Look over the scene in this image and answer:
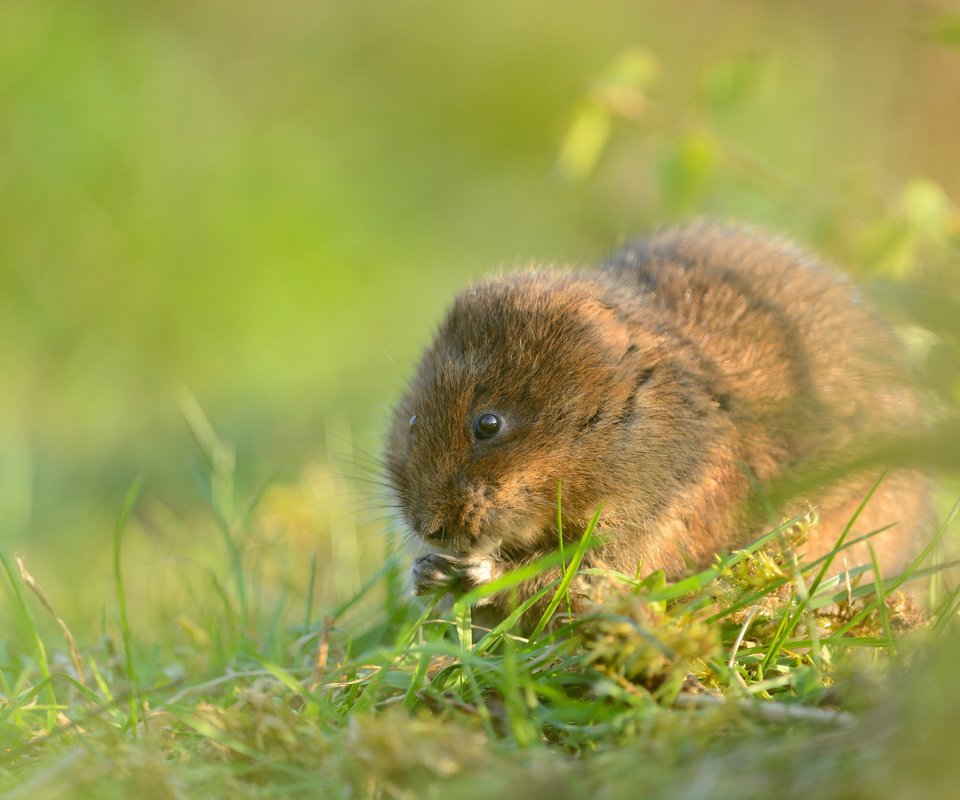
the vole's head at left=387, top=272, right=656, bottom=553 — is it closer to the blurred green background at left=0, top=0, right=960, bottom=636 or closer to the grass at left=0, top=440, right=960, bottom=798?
the grass at left=0, top=440, right=960, bottom=798

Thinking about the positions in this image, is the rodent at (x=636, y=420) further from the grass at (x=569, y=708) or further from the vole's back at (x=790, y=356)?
the grass at (x=569, y=708)

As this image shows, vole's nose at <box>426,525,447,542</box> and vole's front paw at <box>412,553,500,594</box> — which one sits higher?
vole's nose at <box>426,525,447,542</box>

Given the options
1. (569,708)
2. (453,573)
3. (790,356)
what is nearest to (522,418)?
(453,573)

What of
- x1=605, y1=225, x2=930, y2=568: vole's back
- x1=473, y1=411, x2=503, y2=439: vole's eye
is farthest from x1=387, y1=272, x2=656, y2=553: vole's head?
x1=605, y1=225, x2=930, y2=568: vole's back

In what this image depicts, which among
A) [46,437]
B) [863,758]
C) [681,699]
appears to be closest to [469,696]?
[681,699]

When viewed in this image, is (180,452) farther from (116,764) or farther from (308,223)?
(116,764)
